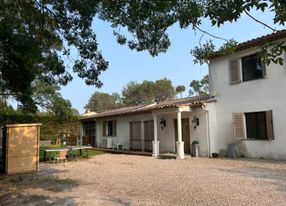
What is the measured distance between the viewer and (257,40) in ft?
52.4

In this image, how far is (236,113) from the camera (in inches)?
680

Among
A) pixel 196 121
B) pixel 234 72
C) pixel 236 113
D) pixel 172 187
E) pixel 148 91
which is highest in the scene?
pixel 148 91

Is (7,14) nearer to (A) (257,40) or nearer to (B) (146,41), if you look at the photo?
(B) (146,41)

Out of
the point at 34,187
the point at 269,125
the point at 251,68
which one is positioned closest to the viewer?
the point at 34,187

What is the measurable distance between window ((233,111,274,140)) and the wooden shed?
10.4 m

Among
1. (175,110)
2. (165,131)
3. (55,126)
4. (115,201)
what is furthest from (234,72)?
(55,126)

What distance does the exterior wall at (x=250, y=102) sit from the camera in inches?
600

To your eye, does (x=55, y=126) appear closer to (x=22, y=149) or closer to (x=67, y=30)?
(x=22, y=149)

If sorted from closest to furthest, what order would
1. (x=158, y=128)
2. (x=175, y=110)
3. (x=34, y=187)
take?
(x=34, y=187) < (x=175, y=110) < (x=158, y=128)

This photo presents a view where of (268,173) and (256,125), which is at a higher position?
(256,125)

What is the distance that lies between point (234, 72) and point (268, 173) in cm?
746

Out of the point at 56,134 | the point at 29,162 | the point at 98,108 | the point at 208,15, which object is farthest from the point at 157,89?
the point at 208,15

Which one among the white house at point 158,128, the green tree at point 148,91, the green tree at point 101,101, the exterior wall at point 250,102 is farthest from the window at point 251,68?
the green tree at point 101,101

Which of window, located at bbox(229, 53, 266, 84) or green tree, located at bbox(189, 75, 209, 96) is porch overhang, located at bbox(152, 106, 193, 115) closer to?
window, located at bbox(229, 53, 266, 84)
